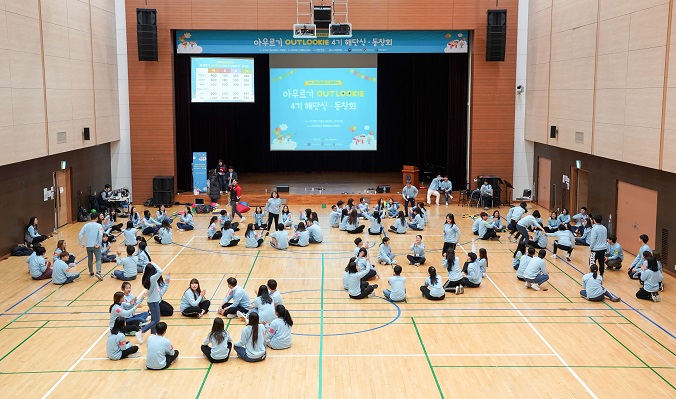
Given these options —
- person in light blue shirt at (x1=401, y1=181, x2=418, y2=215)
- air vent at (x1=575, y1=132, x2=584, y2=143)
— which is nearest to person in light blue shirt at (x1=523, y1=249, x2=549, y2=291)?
air vent at (x1=575, y1=132, x2=584, y2=143)

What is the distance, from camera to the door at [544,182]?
3028cm

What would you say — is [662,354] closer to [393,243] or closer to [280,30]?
[393,243]

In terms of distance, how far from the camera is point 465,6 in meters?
31.5

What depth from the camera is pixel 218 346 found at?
13695 mm

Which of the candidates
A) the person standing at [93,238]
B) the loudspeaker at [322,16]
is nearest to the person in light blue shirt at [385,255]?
the person standing at [93,238]

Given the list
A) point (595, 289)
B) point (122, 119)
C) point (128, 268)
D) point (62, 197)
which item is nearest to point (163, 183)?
point (122, 119)

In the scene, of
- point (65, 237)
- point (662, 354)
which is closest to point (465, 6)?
point (65, 237)

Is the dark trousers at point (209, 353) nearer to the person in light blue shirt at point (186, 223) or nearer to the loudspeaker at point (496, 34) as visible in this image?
the person in light blue shirt at point (186, 223)

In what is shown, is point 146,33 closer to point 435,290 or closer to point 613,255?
point 435,290

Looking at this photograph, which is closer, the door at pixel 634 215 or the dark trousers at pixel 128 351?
the dark trousers at pixel 128 351

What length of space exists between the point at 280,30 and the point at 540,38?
33.9 feet

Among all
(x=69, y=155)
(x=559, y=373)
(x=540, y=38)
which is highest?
(x=540, y=38)

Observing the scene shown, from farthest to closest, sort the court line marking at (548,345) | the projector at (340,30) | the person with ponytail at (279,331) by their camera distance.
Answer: the projector at (340,30), the person with ponytail at (279,331), the court line marking at (548,345)

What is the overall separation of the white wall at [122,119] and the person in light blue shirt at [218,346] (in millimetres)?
19863
